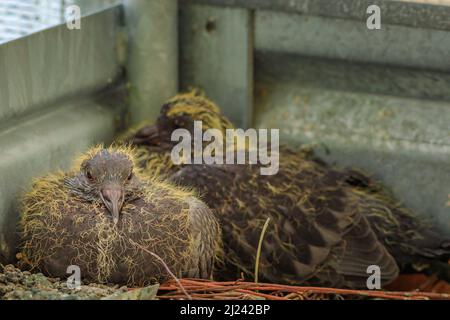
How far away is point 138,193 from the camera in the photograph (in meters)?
4.26

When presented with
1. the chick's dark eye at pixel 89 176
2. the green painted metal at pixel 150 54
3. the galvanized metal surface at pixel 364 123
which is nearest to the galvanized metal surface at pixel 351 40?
the galvanized metal surface at pixel 364 123

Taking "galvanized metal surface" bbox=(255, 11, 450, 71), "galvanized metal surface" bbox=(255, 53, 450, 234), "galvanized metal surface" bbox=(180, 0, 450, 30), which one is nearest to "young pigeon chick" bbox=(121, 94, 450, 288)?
"galvanized metal surface" bbox=(255, 53, 450, 234)

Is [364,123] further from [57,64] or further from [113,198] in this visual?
[113,198]

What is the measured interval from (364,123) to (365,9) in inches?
28.9

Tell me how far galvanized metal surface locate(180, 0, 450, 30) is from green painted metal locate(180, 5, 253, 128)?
193 millimetres

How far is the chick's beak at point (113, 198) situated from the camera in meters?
4.06

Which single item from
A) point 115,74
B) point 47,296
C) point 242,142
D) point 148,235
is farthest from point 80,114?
point 47,296

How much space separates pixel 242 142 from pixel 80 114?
926mm

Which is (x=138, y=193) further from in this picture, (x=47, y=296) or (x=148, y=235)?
(x=47, y=296)

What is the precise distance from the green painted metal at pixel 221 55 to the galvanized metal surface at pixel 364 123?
120mm

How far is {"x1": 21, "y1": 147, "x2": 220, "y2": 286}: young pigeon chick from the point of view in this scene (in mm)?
4070

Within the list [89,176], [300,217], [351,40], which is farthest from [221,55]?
Result: [89,176]

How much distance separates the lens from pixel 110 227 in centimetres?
409
